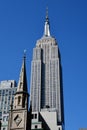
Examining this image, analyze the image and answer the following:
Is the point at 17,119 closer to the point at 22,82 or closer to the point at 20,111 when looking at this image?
the point at 20,111

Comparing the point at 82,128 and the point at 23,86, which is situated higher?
the point at 23,86

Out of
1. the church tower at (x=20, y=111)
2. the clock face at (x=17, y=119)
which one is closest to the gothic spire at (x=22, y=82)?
the church tower at (x=20, y=111)

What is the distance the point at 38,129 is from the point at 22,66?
3566 cm

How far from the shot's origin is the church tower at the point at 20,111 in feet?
237

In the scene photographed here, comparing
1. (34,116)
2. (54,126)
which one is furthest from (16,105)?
(54,126)

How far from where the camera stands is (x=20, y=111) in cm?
7388

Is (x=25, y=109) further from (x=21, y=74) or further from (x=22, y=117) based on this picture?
(x=21, y=74)

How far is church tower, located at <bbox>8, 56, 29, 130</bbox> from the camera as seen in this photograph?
7219 cm

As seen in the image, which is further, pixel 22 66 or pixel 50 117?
pixel 50 117

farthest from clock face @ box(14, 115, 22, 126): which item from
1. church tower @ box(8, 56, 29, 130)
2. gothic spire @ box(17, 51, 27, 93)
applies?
gothic spire @ box(17, 51, 27, 93)

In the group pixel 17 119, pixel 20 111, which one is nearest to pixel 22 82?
pixel 20 111

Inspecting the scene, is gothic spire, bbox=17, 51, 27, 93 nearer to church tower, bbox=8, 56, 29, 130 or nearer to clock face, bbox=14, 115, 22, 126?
church tower, bbox=8, 56, 29, 130

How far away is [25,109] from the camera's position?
73.8 m

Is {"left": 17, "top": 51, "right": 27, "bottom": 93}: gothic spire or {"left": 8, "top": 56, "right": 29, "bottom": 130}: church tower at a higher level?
{"left": 17, "top": 51, "right": 27, "bottom": 93}: gothic spire
